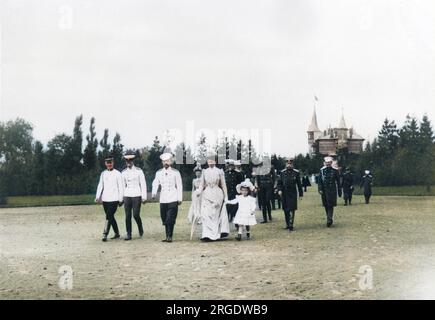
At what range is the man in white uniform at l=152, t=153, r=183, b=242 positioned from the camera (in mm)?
11180

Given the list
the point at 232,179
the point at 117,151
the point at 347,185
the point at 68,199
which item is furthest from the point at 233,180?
the point at 68,199

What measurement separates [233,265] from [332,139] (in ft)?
325

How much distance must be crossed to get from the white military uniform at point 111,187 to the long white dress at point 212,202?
2024mm

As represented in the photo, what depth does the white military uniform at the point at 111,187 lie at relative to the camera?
11.9 meters

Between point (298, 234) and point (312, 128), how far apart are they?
390 feet

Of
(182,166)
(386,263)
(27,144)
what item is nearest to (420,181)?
(182,166)

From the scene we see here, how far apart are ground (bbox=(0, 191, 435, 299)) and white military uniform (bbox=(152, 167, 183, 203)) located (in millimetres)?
1030

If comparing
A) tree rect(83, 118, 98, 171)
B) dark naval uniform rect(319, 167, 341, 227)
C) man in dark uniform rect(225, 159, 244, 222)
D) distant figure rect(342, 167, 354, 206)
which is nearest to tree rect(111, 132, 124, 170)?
tree rect(83, 118, 98, 171)

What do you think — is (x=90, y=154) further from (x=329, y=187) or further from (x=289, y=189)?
(x=329, y=187)

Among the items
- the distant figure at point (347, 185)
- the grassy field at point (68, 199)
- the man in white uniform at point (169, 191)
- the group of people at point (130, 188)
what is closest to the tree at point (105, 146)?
the grassy field at point (68, 199)

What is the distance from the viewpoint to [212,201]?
11.4 meters

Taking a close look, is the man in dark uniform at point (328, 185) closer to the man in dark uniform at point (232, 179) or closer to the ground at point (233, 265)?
the ground at point (233, 265)

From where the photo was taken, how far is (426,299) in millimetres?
5711
